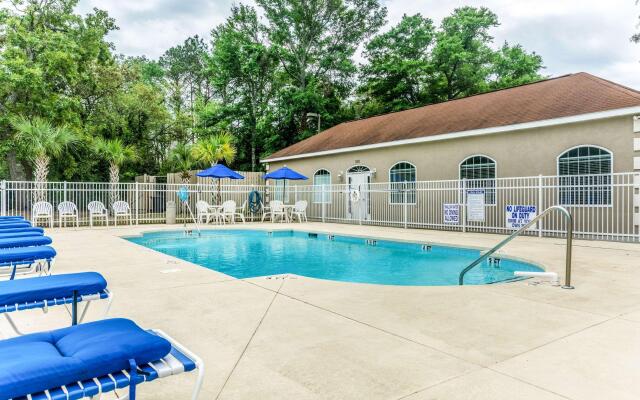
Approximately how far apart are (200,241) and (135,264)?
5429mm

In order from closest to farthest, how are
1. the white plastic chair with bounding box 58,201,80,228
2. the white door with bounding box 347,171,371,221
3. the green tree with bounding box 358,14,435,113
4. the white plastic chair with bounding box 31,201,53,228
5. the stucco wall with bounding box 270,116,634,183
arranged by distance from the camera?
the stucco wall with bounding box 270,116,634,183 → the white plastic chair with bounding box 31,201,53,228 → the white plastic chair with bounding box 58,201,80,228 → the white door with bounding box 347,171,371,221 → the green tree with bounding box 358,14,435,113

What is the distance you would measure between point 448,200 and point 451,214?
0.61m

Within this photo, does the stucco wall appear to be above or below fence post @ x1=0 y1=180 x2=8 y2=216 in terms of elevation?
above

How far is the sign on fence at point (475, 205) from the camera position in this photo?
41.6 feet

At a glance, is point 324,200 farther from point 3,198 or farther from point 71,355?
point 71,355

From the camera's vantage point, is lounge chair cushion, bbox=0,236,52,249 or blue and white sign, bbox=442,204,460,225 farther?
blue and white sign, bbox=442,204,460,225

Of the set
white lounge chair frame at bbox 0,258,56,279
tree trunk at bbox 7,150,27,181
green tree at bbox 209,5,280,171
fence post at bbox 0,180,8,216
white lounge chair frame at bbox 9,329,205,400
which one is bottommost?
white lounge chair frame at bbox 0,258,56,279

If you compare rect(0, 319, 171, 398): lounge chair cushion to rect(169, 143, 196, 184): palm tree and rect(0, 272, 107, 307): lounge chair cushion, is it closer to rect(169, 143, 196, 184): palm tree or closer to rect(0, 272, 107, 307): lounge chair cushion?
rect(0, 272, 107, 307): lounge chair cushion

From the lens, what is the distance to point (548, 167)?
11.8 metres

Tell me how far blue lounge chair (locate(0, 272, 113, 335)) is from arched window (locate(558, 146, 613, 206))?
420 inches

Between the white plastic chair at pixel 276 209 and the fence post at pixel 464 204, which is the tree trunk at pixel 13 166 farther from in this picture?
the fence post at pixel 464 204

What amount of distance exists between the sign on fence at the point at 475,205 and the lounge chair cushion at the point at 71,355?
12.3m

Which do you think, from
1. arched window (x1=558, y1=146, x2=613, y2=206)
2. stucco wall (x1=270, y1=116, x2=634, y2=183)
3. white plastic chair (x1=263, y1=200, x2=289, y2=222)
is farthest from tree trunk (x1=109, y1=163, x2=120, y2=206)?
arched window (x1=558, y1=146, x2=613, y2=206)

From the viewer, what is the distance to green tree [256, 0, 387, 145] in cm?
2839
